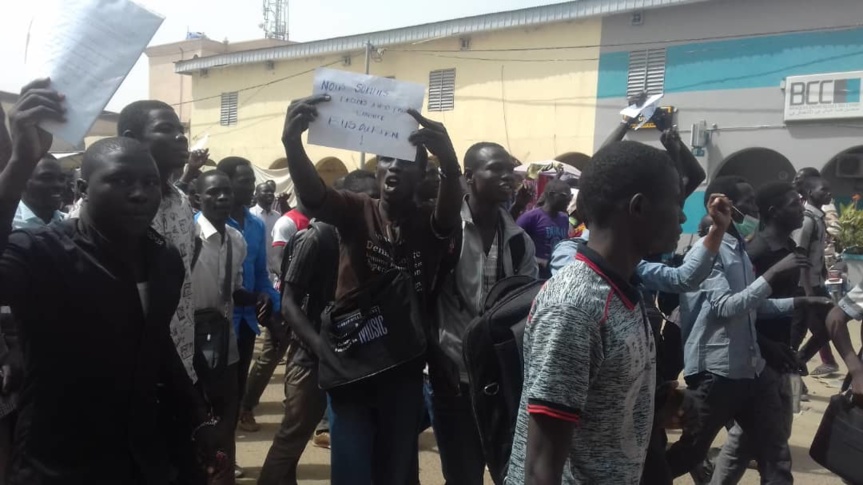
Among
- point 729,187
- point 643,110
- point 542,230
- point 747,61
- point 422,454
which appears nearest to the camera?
point 643,110

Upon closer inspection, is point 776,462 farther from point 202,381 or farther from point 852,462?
point 202,381

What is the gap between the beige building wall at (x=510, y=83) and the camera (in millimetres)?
19484

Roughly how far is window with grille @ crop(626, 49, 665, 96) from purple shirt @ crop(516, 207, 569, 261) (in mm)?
11370

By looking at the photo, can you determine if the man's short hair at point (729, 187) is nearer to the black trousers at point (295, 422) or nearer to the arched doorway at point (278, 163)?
the black trousers at point (295, 422)

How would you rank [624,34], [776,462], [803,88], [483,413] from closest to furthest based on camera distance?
[483,413] < [776,462] < [803,88] < [624,34]

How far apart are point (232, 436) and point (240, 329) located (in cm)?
104

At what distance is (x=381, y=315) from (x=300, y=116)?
0.88 meters

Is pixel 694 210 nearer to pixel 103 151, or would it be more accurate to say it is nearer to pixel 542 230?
pixel 542 230

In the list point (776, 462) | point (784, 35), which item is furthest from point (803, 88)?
point (776, 462)

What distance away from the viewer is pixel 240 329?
17.9 feet

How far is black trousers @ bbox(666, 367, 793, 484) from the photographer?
4.43 metres

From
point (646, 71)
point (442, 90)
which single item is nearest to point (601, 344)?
point (646, 71)

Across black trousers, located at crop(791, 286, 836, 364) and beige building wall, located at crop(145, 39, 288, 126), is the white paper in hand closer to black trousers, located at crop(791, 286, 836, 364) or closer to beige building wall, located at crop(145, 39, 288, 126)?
black trousers, located at crop(791, 286, 836, 364)

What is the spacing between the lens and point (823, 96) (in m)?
15.8
